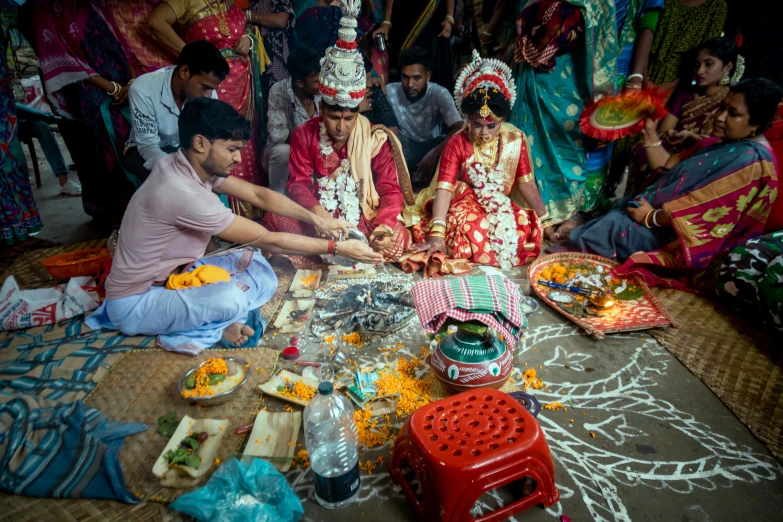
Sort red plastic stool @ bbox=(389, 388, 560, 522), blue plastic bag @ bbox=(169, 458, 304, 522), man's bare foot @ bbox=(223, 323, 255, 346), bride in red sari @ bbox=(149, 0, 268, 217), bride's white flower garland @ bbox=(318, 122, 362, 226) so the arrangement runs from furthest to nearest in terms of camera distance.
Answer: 1. bride's white flower garland @ bbox=(318, 122, 362, 226)
2. bride in red sari @ bbox=(149, 0, 268, 217)
3. man's bare foot @ bbox=(223, 323, 255, 346)
4. blue plastic bag @ bbox=(169, 458, 304, 522)
5. red plastic stool @ bbox=(389, 388, 560, 522)

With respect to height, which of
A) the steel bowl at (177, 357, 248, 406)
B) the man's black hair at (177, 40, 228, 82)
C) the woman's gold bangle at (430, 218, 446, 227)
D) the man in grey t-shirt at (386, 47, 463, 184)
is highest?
the man's black hair at (177, 40, 228, 82)

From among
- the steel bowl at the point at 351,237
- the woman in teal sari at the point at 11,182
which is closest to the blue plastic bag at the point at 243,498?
the steel bowl at the point at 351,237

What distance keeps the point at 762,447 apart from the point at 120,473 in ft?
9.72

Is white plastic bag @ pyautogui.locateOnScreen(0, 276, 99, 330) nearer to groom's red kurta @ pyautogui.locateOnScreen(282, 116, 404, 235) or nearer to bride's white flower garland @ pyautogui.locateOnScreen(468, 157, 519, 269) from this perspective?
groom's red kurta @ pyautogui.locateOnScreen(282, 116, 404, 235)

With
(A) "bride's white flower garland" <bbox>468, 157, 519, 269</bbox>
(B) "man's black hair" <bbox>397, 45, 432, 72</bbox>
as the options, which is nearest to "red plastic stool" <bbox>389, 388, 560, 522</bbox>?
(A) "bride's white flower garland" <bbox>468, 157, 519, 269</bbox>

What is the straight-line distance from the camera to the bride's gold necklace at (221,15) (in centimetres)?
296

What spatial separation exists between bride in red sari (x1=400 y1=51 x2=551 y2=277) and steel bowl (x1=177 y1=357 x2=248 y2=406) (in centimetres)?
163

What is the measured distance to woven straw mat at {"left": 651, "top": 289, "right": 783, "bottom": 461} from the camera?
2.16 meters

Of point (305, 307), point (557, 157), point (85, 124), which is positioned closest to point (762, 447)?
point (305, 307)

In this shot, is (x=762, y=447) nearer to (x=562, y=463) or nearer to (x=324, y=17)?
(x=562, y=463)

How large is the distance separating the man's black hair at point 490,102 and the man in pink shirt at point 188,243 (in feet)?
5.28

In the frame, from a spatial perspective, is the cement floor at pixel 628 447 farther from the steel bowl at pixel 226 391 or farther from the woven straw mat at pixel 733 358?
the steel bowl at pixel 226 391

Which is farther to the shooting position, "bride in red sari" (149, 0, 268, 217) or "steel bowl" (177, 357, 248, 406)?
"bride in red sari" (149, 0, 268, 217)

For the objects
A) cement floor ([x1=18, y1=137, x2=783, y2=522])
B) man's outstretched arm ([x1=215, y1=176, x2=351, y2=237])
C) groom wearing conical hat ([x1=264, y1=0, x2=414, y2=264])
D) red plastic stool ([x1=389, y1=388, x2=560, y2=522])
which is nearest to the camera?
red plastic stool ([x1=389, y1=388, x2=560, y2=522])
